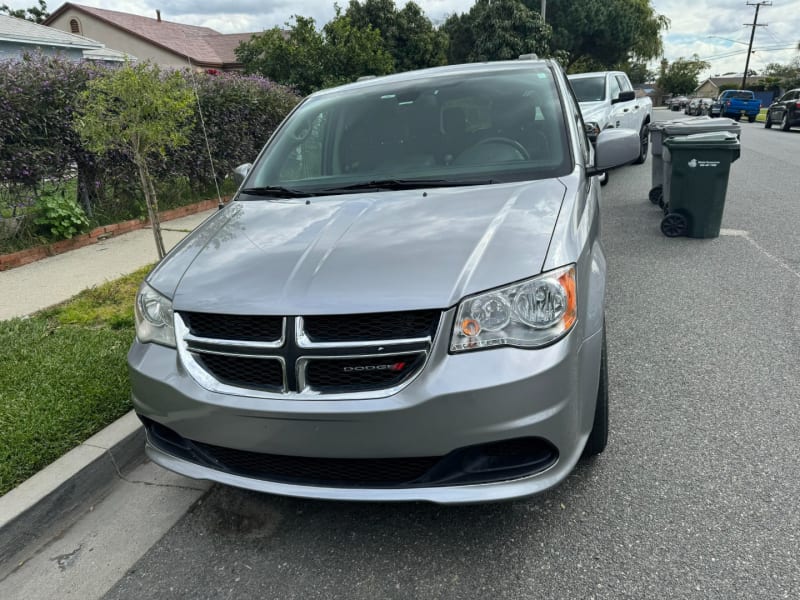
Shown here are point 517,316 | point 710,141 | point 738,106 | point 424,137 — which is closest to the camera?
point 517,316

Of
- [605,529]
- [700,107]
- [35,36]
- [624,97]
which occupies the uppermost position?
[35,36]

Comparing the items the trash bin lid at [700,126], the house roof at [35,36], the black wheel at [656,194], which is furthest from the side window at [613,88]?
the house roof at [35,36]

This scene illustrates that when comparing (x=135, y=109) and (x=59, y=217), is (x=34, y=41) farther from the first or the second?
(x=135, y=109)

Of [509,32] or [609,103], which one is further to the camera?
[509,32]

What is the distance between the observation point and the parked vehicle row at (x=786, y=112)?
2264 cm

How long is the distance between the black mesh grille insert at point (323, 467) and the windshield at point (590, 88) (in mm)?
10561

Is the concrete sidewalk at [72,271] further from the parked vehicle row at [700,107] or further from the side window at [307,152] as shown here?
the parked vehicle row at [700,107]

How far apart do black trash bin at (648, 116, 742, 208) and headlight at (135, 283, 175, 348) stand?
6.20 meters

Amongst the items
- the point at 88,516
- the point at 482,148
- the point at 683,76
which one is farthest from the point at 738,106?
the point at 683,76

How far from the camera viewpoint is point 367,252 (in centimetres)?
223

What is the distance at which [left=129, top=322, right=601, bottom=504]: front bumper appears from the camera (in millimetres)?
1876

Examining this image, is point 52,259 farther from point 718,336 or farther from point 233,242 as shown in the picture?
point 718,336

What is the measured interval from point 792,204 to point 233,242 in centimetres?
832

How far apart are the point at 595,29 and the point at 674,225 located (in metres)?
38.8
